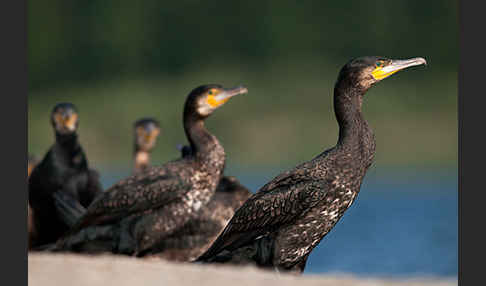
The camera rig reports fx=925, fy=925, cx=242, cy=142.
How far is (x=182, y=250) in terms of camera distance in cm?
942

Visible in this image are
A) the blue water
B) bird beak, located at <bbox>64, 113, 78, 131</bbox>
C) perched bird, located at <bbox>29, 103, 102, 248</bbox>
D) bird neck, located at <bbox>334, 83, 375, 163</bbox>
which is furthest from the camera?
the blue water

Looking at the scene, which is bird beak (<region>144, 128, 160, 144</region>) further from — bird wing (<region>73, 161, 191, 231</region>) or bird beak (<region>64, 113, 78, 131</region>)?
bird wing (<region>73, 161, 191, 231</region>)

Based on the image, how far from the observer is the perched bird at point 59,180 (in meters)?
10.5

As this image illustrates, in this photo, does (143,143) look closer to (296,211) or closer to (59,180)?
(59,180)

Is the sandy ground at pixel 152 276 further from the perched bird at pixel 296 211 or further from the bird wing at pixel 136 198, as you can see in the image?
the bird wing at pixel 136 198

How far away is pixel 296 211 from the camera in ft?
22.8

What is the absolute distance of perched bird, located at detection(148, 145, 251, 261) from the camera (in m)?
9.23

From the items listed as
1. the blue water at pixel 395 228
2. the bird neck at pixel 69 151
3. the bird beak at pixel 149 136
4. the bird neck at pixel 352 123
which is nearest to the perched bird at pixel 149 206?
the bird neck at pixel 352 123

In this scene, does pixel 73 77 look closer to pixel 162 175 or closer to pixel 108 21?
pixel 108 21

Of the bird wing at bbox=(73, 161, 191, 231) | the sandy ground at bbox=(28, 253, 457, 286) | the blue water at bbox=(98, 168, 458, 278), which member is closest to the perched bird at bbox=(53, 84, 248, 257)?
the bird wing at bbox=(73, 161, 191, 231)

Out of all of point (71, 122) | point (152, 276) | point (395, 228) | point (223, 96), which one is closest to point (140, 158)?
point (71, 122)

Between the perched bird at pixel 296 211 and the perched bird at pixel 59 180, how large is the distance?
3705mm

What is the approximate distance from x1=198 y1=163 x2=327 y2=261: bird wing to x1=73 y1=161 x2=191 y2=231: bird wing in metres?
1.51

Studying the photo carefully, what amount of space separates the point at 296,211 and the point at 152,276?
4.92 feet
